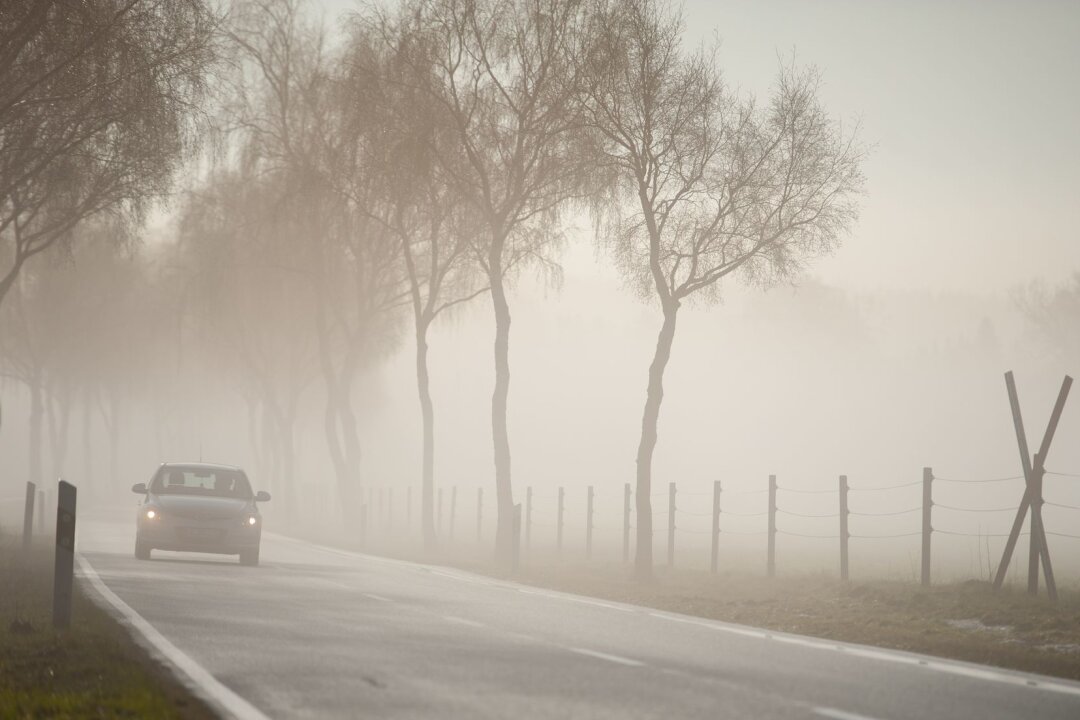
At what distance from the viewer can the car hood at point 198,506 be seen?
2372 cm

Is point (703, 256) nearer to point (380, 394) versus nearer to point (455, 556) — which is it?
point (455, 556)

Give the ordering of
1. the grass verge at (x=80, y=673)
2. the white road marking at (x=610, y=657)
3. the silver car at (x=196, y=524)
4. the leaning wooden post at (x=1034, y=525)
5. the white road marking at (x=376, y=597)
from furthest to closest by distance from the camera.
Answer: the silver car at (x=196, y=524) → the white road marking at (x=376, y=597) → the leaning wooden post at (x=1034, y=525) → the white road marking at (x=610, y=657) → the grass verge at (x=80, y=673)

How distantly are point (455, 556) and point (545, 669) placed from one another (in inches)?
999

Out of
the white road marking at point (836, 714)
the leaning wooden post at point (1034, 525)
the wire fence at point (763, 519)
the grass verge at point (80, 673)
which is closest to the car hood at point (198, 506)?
the wire fence at point (763, 519)

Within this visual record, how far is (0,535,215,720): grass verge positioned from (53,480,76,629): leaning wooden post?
0.46 feet

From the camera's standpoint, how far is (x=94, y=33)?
2161 cm

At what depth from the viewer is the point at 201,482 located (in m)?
25.6

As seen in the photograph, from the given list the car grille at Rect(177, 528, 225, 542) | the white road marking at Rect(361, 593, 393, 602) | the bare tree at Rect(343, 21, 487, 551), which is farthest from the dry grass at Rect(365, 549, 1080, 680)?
the bare tree at Rect(343, 21, 487, 551)

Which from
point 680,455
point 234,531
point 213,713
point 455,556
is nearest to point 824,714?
point 213,713

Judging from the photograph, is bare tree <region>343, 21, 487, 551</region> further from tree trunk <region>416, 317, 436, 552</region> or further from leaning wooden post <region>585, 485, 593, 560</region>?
leaning wooden post <region>585, 485, 593, 560</region>

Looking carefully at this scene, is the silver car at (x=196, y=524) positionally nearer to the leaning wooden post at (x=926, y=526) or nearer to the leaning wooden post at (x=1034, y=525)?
the leaning wooden post at (x=926, y=526)

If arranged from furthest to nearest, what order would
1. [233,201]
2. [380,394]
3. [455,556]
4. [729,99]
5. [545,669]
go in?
[380,394] → [233,201] → [455,556] → [729,99] → [545,669]

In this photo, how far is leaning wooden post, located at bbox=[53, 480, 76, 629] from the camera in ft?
39.3

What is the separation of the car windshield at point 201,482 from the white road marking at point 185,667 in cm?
903
